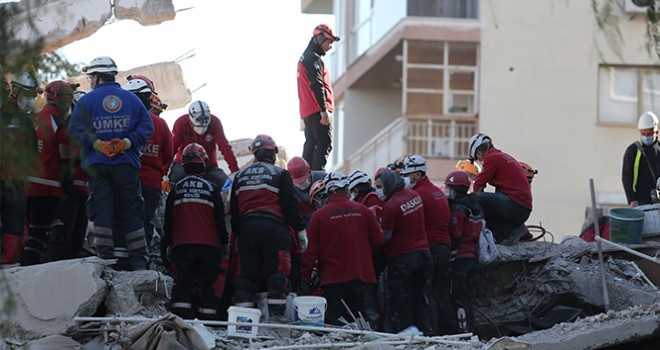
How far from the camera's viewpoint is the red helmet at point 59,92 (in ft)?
39.1

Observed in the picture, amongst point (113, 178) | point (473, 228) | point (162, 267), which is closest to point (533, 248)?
point (473, 228)

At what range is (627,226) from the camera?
1778cm

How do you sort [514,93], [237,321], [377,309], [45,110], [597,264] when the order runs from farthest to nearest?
[514,93]
[597,264]
[377,309]
[45,110]
[237,321]

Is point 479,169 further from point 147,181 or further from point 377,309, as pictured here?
point 147,181

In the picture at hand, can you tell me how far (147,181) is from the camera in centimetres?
1437

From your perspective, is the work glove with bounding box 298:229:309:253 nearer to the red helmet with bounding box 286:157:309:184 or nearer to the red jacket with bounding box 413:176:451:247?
the red helmet with bounding box 286:157:309:184

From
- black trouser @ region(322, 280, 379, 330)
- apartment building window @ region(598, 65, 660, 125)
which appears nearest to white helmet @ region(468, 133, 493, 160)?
black trouser @ region(322, 280, 379, 330)

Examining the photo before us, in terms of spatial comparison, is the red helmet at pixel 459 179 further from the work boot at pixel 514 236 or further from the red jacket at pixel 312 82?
the red jacket at pixel 312 82

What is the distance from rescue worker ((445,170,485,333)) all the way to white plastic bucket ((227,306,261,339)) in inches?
136

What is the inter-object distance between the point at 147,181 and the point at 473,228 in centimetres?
385

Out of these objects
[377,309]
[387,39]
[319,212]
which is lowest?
[377,309]

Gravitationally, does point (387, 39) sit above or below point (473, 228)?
above

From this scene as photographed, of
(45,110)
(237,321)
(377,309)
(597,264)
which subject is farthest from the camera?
(597,264)

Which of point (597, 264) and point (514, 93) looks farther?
point (514, 93)
